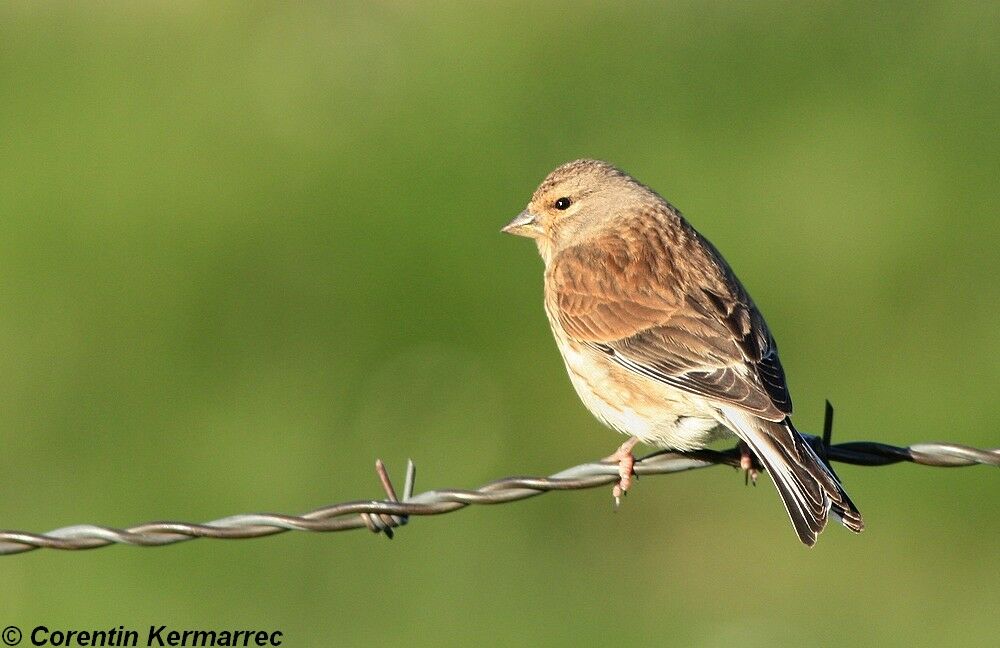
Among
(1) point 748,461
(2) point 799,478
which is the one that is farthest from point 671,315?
(2) point 799,478

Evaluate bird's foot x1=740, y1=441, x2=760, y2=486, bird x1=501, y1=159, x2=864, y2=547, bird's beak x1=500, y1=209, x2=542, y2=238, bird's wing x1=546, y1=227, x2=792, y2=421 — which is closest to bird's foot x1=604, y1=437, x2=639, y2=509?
bird x1=501, y1=159, x2=864, y2=547

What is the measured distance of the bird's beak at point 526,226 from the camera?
290 inches

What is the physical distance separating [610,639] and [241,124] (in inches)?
230

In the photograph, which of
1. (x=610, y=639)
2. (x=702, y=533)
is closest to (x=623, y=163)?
(x=702, y=533)

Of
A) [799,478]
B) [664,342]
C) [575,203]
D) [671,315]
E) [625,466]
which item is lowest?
[799,478]

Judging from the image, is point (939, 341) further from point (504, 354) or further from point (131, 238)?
point (131, 238)

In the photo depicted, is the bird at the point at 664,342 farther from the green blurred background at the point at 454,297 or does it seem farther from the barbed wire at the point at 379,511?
the green blurred background at the point at 454,297

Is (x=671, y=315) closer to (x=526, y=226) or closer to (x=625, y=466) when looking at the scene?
(x=625, y=466)

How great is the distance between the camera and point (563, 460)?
964 cm

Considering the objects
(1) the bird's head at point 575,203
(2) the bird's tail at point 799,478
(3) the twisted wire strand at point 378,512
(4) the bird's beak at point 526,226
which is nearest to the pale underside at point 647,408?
(2) the bird's tail at point 799,478

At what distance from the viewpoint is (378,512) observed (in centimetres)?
498

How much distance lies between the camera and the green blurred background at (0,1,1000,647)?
8312mm

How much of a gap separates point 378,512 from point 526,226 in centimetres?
264

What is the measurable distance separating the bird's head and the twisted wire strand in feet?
6.88
